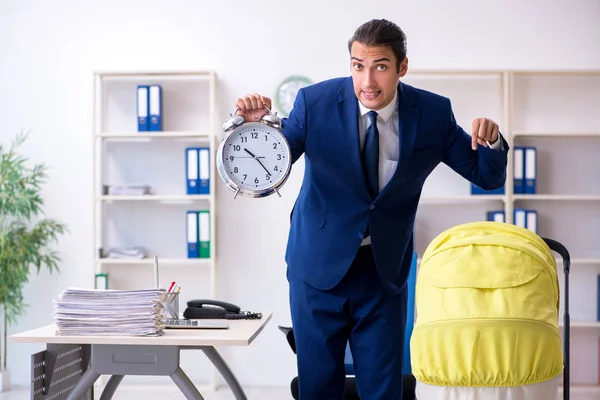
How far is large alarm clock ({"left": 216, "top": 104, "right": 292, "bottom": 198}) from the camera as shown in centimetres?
199

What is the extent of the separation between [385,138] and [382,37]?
1.05ft

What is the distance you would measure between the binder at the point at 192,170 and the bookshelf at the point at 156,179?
0.21 m

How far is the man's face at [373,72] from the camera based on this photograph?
6.77ft

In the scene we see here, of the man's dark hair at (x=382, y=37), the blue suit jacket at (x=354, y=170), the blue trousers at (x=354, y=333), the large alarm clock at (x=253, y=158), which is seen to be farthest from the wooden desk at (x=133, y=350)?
the man's dark hair at (x=382, y=37)

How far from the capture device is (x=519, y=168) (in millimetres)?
4801

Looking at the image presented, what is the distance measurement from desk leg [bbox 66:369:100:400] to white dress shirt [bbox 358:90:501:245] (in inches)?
37.1

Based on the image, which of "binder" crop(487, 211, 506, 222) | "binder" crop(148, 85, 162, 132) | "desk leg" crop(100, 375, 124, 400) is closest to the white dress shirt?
"desk leg" crop(100, 375, 124, 400)

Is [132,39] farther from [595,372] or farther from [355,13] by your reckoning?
[595,372]

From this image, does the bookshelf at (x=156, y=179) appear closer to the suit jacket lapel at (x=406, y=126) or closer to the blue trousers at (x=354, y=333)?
the blue trousers at (x=354, y=333)

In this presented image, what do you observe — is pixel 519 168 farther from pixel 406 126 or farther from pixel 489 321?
pixel 489 321

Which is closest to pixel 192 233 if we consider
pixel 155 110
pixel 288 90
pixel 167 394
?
pixel 155 110

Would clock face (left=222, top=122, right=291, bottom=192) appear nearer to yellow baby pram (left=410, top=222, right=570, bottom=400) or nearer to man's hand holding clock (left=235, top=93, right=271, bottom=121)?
man's hand holding clock (left=235, top=93, right=271, bottom=121)

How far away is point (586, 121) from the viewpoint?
5.01m

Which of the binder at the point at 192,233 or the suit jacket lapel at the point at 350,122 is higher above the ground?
the suit jacket lapel at the point at 350,122
